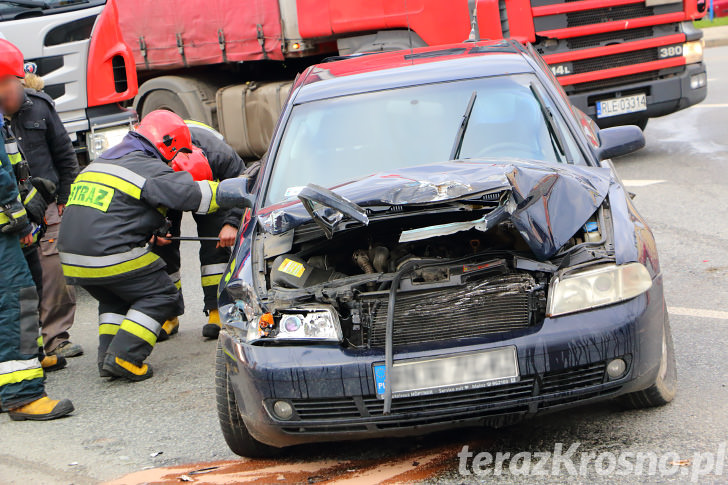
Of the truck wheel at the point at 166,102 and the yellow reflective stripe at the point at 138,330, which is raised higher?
the truck wheel at the point at 166,102

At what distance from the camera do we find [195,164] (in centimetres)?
639

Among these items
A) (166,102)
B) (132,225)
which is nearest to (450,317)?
(132,225)

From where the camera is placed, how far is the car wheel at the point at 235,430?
166 inches

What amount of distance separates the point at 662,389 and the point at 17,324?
126 inches

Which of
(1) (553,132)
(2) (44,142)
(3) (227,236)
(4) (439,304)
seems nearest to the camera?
(4) (439,304)

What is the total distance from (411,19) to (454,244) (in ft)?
19.9

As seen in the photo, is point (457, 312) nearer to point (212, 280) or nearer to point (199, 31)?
point (212, 280)

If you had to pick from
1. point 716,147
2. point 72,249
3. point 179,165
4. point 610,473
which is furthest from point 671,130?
point 610,473

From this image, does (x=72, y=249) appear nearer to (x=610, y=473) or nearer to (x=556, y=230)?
(x=556, y=230)

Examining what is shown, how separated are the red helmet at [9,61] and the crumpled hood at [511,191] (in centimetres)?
209

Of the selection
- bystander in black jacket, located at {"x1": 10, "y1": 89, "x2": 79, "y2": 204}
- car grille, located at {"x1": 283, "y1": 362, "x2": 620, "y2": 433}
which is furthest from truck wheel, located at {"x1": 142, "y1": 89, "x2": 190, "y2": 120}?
car grille, located at {"x1": 283, "y1": 362, "x2": 620, "y2": 433}

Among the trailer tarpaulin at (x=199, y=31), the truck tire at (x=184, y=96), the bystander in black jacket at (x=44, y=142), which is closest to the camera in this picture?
the bystander in black jacket at (x=44, y=142)

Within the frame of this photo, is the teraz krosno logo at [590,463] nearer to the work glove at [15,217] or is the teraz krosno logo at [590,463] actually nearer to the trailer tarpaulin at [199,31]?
the work glove at [15,217]

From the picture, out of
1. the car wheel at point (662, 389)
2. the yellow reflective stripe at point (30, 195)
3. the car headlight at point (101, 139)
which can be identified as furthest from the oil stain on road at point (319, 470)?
the car headlight at point (101, 139)
